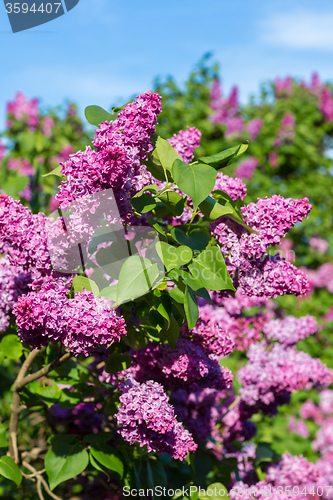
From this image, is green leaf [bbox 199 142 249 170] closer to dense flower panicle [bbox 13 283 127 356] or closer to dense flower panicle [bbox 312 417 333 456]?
dense flower panicle [bbox 13 283 127 356]

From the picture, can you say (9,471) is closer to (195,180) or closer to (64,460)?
(64,460)

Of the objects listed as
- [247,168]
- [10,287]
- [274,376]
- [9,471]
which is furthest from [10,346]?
[247,168]

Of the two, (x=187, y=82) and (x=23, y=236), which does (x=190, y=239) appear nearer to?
(x=23, y=236)

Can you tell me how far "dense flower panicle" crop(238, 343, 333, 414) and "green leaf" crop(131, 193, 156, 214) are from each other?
1.01 metres

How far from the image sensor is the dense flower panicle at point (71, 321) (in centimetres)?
111

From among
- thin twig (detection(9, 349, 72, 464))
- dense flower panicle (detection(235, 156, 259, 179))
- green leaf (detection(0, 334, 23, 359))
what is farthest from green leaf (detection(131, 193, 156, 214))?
dense flower panicle (detection(235, 156, 259, 179))

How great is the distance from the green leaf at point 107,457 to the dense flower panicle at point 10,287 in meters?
0.46

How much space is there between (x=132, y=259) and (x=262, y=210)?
1.24 feet

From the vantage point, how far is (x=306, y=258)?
6.75 meters

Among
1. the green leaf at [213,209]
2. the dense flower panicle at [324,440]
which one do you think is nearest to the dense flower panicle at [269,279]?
the green leaf at [213,209]

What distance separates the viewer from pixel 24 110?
558cm

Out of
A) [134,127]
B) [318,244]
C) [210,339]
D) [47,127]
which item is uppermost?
[134,127]

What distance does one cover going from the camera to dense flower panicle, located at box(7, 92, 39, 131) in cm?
557

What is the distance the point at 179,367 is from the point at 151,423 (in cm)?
18
